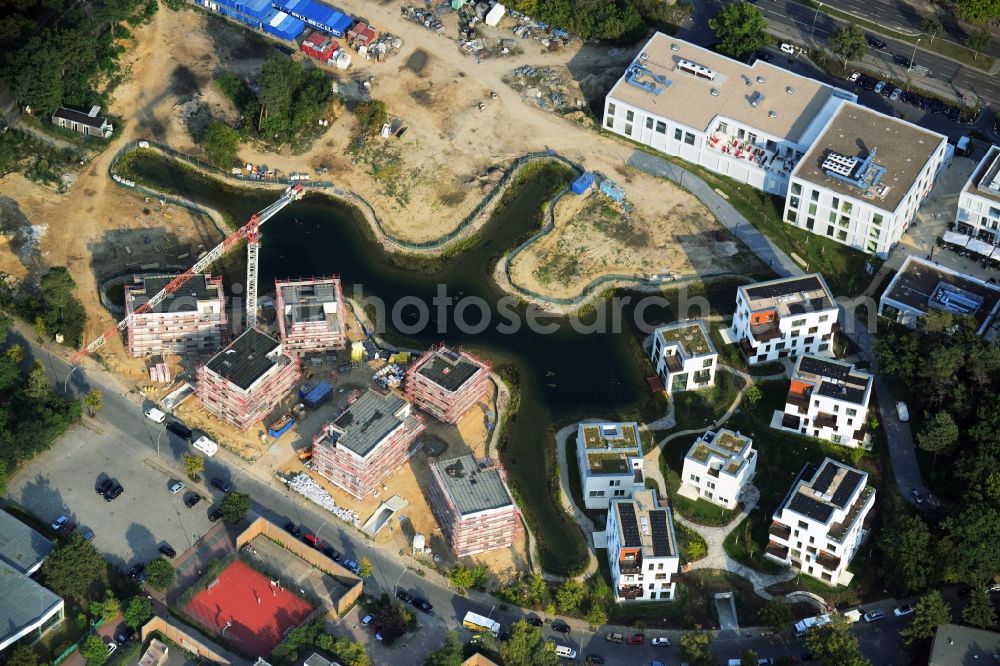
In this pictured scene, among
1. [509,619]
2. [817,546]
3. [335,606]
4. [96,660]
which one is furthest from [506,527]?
[96,660]

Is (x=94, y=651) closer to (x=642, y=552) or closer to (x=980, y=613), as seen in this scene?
(x=642, y=552)

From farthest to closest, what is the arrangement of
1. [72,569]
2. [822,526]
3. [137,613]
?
[822,526], [72,569], [137,613]

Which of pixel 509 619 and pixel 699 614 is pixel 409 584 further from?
pixel 699 614

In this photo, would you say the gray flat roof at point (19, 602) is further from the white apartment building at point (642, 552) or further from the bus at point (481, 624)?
the white apartment building at point (642, 552)

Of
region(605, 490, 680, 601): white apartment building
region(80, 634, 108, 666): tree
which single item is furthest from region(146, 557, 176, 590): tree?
region(605, 490, 680, 601): white apartment building

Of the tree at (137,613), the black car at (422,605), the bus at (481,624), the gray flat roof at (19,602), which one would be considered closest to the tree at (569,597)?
the bus at (481,624)

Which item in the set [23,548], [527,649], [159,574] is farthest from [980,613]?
[23,548]
